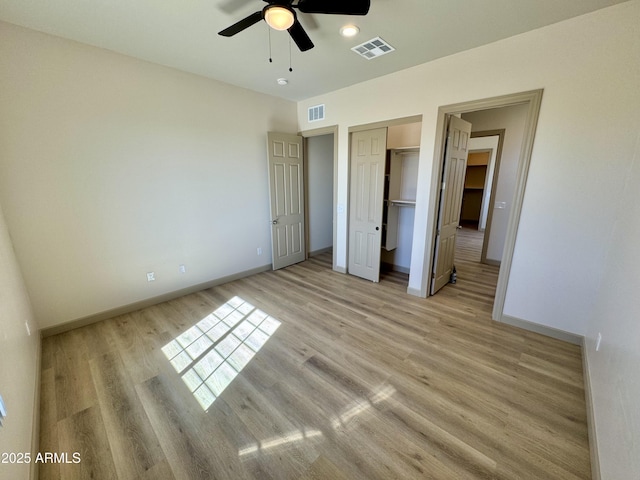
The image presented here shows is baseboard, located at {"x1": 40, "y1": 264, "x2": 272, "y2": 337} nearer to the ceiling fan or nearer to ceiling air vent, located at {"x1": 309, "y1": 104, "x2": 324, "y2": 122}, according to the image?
ceiling air vent, located at {"x1": 309, "y1": 104, "x2": 324, "y2": 122}

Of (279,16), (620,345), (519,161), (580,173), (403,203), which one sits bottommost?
(620,345)

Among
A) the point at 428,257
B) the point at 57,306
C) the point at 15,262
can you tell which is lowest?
the point at 57,306

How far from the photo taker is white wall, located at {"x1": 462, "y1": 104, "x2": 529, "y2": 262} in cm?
432

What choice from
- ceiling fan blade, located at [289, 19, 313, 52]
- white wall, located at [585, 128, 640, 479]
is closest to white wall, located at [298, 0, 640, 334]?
white wall, located at [585, 128, 640, 479]

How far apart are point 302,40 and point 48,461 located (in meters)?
3.30

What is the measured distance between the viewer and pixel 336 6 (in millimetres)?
1586

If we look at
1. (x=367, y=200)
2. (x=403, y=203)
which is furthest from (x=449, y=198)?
(x=367, y=200)

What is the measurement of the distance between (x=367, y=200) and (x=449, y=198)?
1.12m

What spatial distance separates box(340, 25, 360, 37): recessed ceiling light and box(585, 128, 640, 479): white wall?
8.10 feet

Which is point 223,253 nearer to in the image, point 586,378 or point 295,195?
point 295,195

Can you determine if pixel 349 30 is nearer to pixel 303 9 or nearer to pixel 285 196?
pixel 303 9

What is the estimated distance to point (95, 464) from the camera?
1.44 m

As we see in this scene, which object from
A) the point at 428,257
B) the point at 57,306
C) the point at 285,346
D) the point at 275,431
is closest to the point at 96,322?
the point at 57,306

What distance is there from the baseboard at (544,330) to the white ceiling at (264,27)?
2845mm
